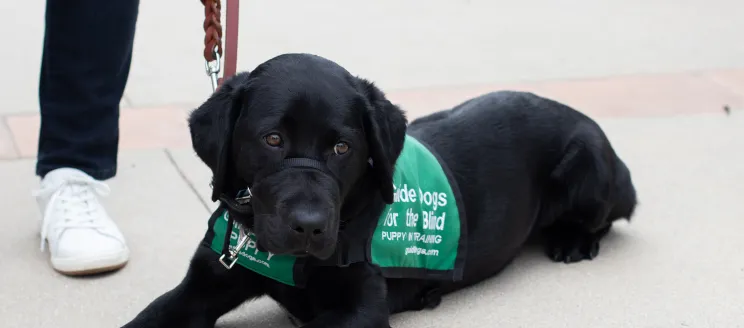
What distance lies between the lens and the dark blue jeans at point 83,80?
3.66 meters

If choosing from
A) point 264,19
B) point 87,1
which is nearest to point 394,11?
point 264,19

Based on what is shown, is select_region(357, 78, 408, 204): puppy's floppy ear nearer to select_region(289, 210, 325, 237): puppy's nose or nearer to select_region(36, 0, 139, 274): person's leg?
select_region(289, 210, 325, 237): puppy's nose

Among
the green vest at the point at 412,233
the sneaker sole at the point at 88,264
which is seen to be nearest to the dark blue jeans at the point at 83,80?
the sneaker sole at the point at 88,264

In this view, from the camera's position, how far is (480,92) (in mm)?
6215

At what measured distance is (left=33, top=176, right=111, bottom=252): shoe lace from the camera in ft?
12.7

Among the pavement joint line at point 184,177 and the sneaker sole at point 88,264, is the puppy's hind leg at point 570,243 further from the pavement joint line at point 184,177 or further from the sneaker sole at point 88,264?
the sneaker sole at point 88,264

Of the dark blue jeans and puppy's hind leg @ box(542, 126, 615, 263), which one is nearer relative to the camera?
the dark blue jeans

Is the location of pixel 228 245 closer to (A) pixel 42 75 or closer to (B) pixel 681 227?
(A) pixel 42 75

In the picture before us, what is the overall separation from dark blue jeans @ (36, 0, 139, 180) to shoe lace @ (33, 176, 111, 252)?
7cm

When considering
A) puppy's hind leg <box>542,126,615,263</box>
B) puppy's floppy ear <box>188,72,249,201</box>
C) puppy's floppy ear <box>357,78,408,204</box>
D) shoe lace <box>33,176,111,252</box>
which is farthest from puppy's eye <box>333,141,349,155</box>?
shoe lace <box>33,176,111,252</box>

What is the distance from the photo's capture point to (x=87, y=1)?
11.8 ft

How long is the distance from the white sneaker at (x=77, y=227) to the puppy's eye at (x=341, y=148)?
1.31 m

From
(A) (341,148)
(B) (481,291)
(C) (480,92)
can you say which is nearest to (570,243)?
(B) (481,291)

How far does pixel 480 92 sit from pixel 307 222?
372 centimetres
